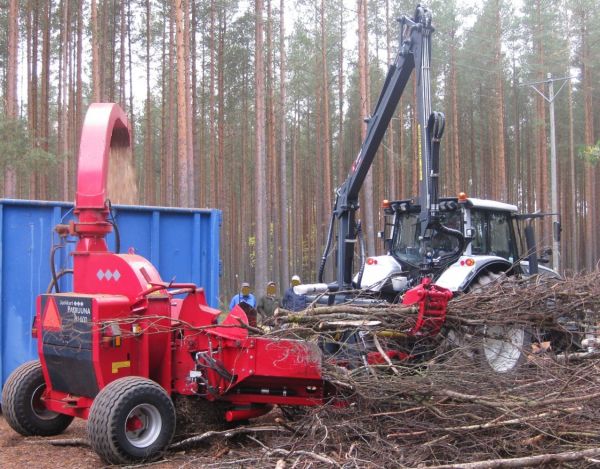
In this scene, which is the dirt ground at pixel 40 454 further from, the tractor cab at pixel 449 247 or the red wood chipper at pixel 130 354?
the tractor cab at pixel 449 247

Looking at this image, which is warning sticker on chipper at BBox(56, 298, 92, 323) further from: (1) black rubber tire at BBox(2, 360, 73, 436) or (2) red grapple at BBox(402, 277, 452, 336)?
(2) red grapple at BBox(402, 277, 452, 336)

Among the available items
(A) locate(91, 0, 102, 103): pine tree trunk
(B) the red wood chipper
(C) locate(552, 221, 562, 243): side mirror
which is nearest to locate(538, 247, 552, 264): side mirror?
(C) locate(552, 221, 562, 243): side mirror

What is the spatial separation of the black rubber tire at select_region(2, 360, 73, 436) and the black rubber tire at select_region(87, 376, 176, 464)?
49.9 inches

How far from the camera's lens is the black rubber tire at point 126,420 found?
5.14 m

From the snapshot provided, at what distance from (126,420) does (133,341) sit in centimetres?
77

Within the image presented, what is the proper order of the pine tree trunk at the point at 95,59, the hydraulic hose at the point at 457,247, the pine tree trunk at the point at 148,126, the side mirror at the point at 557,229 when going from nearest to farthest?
the hydraulic hose at the point at 457,247, the side mirror at the point at 557,229, the pine tree trunk at the point at 95,59, the pine tree trunk at the point at 148,126

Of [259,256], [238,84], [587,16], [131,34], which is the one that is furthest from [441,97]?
[259,256]

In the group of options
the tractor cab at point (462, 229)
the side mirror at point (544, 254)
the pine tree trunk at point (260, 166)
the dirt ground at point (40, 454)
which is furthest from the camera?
the pine tree trunk at point (260, 166)

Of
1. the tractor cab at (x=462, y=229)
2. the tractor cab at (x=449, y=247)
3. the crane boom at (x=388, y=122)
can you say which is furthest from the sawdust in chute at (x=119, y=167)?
the tractor cab at (x=462, y=229)

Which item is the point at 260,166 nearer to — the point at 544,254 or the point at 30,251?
the point at 544,254

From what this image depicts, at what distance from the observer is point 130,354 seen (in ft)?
18.9

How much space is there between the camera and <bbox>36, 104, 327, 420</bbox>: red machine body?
5625 mm

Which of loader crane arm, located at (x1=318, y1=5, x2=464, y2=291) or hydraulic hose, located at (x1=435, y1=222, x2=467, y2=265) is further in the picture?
hydraulic hose, located at (x1=435, y1=222, x2=467, y2=265)

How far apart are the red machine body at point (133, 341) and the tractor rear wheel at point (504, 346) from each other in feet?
5.53
